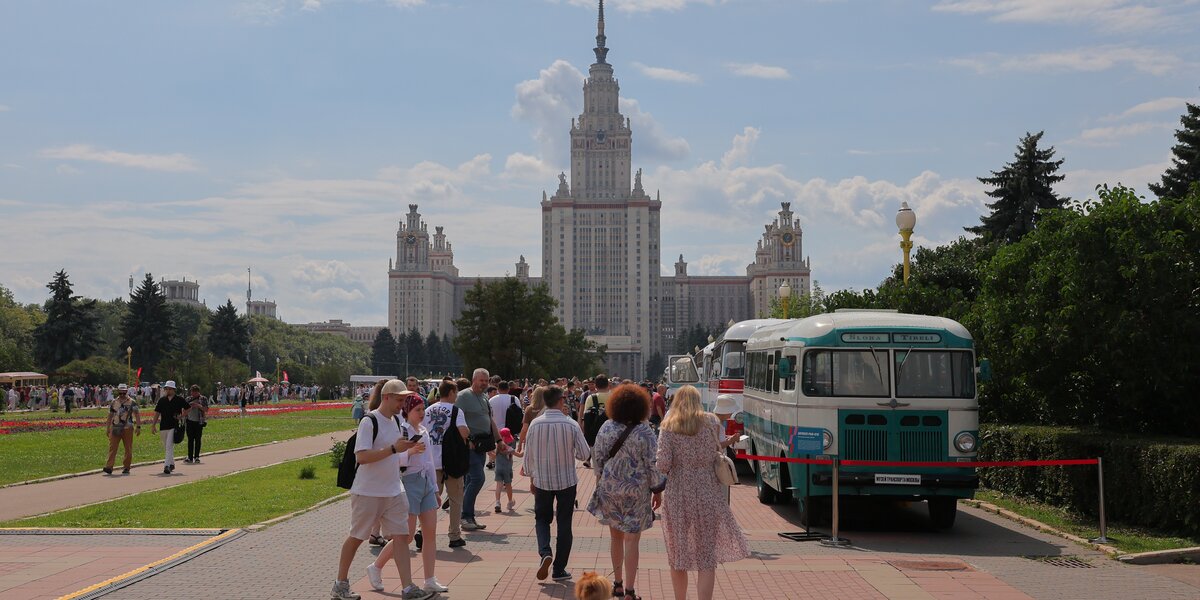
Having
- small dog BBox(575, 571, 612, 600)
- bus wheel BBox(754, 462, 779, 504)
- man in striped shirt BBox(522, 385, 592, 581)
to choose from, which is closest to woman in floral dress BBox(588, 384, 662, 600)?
man in striped shirt BBox(522, 385, 592, 581)

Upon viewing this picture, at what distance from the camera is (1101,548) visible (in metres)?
13.2

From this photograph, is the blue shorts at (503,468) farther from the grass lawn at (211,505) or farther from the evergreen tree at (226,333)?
the evergreen tree at (226,333)

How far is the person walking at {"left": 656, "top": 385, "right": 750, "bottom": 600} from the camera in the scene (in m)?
8.88

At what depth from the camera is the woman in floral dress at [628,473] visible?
9492 millimetres

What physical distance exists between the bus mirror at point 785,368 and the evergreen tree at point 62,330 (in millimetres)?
80282

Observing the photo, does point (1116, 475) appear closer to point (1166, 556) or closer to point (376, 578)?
point (1166, 556)

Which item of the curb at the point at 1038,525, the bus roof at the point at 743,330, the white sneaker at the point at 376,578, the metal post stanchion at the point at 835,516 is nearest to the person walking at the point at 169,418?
the bus roof at the point at 743,330

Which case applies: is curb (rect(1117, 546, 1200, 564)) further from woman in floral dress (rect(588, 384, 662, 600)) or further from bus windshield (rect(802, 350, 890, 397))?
woman in floral dress (rect(588, 384, 662, 600))

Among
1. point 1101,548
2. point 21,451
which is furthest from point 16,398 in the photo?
point 1101,548

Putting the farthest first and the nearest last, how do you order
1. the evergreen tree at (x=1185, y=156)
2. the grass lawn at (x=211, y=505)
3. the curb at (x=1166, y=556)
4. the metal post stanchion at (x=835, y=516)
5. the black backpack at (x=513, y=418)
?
1. the evergreen tree at (x=1185, y=156)
2. the black backpack at (x=513, y=418)
3. the grass lawn at (x=211, y=505)
4. the metal post stanchion at (x=835, y=516)
5. the curb at (x=1166, y=556)

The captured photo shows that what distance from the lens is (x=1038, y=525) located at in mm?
15227

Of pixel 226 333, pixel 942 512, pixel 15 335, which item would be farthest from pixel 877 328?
pixel 226 333

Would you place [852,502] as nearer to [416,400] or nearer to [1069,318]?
[1069,318]

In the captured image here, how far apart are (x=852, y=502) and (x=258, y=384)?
71.1 meters
